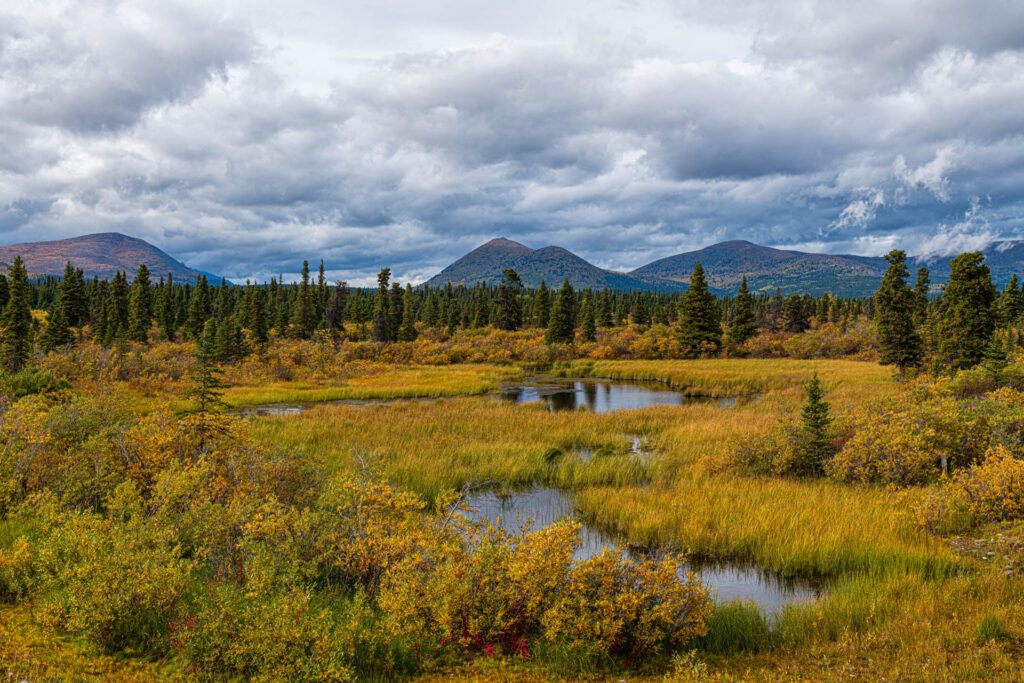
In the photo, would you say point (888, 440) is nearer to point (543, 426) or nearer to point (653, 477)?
point (653, 477)

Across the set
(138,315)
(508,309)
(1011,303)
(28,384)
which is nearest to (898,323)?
(1011,303)

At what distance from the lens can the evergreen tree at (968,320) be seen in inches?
1196

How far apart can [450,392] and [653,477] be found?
84.4ft

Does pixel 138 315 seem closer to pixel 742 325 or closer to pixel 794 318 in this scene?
pixel 742 325

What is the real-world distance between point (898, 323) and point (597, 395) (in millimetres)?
21973

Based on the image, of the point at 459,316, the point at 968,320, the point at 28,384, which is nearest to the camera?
the point at 28,384

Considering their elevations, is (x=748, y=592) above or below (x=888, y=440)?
below

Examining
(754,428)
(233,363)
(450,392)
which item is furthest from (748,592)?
(233,363)

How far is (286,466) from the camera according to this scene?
1169cm

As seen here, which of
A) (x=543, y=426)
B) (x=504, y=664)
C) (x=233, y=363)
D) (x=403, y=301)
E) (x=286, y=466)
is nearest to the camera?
(x=504, y=664)

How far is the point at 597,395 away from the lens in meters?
42.5

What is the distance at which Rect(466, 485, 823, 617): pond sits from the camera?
Answer: 32.0ft

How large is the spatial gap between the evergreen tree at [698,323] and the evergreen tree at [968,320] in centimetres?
3816

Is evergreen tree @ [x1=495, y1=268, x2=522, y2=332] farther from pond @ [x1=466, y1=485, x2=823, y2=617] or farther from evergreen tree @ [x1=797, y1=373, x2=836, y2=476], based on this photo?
pond @ [x1=466, y1=485, x2=823, y2=617]
